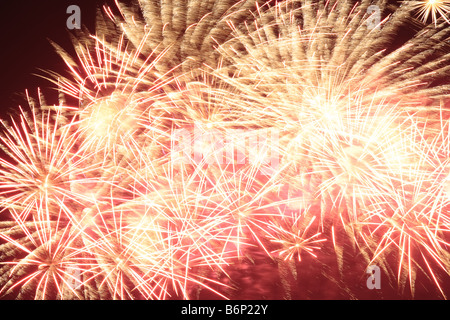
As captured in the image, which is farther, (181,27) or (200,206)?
(181,27)

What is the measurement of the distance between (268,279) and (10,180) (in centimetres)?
278

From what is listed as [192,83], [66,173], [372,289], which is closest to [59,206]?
[66,173]

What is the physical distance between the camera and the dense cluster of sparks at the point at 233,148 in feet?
12.6

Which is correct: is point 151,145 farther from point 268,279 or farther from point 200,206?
point 268,279

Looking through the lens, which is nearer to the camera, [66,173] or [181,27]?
[66,173]

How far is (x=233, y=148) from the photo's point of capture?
403 cm

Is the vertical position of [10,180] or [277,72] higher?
[277,72]

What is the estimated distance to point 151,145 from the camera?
3969 mm

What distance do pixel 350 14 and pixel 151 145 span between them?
234cm

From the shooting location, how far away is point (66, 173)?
3826mm

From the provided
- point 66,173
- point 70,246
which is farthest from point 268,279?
point 66,173

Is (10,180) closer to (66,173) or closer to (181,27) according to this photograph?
(66,173)

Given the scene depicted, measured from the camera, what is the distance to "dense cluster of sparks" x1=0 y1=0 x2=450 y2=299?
3.85 meters

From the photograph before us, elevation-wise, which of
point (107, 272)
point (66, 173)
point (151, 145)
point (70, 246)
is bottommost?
point (107, 272)
